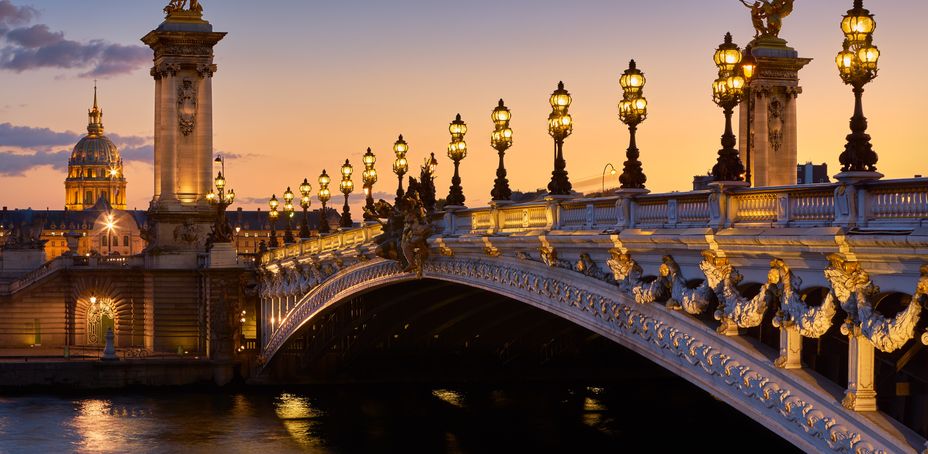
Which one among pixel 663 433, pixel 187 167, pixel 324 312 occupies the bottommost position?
pixel 663 433

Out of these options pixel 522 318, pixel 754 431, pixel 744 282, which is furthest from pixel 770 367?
pixel 522 318

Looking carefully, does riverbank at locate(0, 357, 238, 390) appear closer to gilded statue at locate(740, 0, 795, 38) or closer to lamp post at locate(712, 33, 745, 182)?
gilded statue at locate(740, 0, 795, 38)

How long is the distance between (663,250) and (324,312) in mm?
35771

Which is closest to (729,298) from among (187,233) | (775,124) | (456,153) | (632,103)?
(632,103)

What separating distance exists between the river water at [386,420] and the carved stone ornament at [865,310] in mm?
29152

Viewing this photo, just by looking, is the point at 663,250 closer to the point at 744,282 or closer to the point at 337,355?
the point at 744,282

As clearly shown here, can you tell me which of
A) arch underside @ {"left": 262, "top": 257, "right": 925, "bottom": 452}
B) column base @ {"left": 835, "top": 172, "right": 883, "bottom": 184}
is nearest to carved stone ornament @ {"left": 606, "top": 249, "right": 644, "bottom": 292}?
arch underside @ {"left": 262, "top": 257, "right": 925, "bottom": 452}

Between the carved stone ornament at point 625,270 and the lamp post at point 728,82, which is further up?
the lamp post at point 728,82

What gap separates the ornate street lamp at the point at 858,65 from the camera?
21891mm

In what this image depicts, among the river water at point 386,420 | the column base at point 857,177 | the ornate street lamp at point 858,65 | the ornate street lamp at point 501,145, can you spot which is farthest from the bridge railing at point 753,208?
the river water at point 386,420

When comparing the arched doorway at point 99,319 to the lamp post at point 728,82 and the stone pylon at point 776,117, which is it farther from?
the lamp post at point 728,82

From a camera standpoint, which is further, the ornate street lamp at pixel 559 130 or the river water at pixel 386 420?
the river water at pixel 386 420

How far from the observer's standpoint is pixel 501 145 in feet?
135

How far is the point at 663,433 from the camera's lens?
188ft
